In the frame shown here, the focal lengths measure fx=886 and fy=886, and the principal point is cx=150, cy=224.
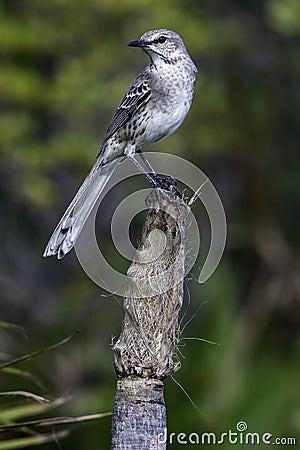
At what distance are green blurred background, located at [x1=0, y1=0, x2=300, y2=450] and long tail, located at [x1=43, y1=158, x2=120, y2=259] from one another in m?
3.53

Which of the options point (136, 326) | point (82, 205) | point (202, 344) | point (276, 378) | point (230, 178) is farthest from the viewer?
point (230, 178)

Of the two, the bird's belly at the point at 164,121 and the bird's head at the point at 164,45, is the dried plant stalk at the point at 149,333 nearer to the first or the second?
the bird's belly at the point at 164,121

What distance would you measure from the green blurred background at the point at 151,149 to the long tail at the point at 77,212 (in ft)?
11.6

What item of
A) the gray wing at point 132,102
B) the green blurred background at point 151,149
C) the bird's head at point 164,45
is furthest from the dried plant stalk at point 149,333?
the green blurred background at point 151,149

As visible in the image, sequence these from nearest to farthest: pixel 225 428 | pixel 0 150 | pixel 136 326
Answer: pixel 136 326, pixel 225 428, pixel 0 150

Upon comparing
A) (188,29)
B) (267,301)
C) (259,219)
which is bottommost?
(267,301)

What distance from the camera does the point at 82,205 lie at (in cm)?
438

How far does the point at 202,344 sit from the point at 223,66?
5523 millimetres

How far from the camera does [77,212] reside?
169 inches

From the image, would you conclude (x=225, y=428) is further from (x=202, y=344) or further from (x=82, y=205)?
(x=82, y=205)

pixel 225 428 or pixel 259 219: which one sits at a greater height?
pixel 259 219

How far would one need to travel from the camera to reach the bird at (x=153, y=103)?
5.05 meters

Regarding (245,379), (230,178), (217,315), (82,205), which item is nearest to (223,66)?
(230,178)

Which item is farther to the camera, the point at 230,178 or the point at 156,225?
the point at 230,178
